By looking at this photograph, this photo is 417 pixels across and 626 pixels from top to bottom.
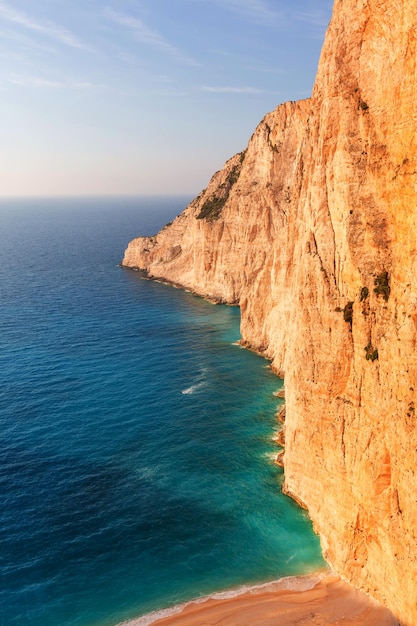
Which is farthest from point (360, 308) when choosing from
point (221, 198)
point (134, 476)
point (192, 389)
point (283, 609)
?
point (221, 198)

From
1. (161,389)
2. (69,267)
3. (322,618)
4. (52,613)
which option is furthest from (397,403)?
(69,267)

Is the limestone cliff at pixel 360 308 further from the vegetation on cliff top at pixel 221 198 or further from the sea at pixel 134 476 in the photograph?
the vegetation on cliff top at pixel 221 198

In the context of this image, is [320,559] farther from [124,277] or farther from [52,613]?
[124,277]

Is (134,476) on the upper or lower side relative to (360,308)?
lower

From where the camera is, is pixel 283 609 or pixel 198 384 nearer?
pixel 283 609

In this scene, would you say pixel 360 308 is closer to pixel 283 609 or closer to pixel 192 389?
pixel 283 609

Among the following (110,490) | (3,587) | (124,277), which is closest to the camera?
(3,587)

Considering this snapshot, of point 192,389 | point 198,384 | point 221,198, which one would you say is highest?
point 221,198
